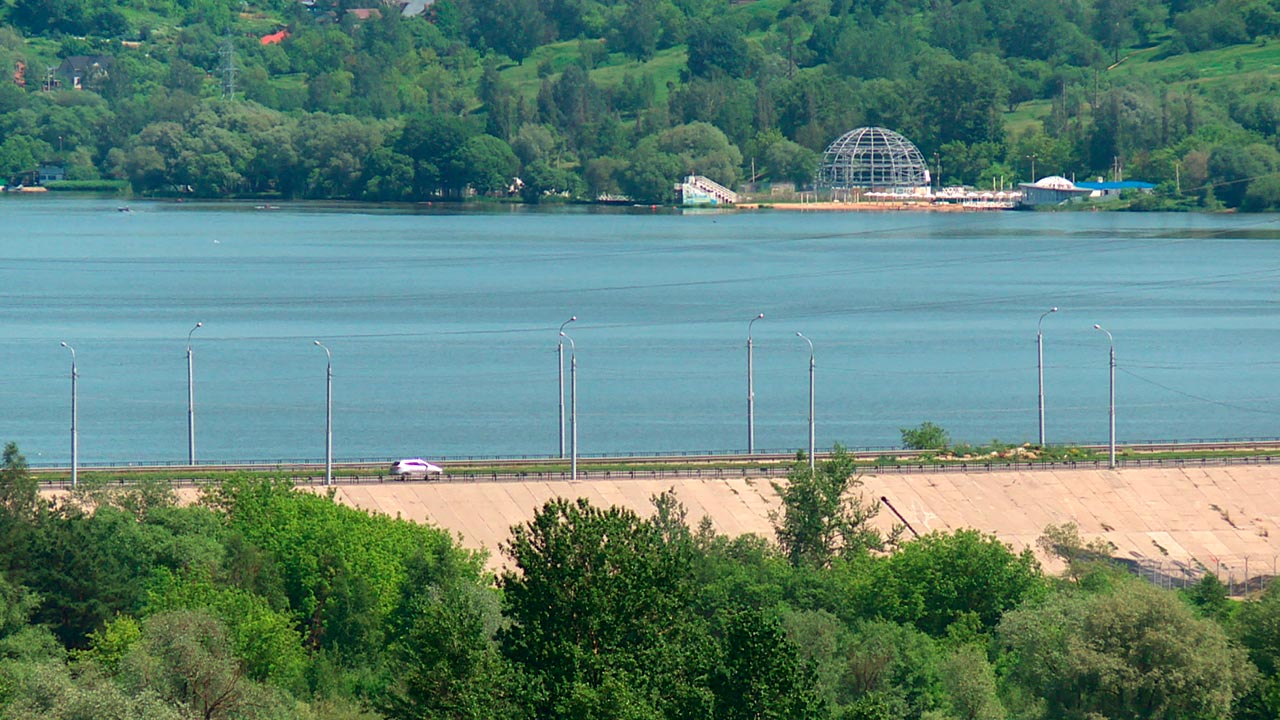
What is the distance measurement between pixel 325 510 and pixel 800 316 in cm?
5478

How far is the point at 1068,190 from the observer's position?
18300 centimetres

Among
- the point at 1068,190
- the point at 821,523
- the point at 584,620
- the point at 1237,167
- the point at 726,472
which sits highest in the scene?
the point at 1237,167

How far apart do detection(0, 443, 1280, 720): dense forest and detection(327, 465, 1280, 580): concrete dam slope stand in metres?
1.64

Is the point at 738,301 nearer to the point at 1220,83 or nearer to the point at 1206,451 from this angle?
the point at 1206,451

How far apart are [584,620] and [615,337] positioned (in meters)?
→ 64.0

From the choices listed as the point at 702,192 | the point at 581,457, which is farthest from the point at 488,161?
the point at 581,457

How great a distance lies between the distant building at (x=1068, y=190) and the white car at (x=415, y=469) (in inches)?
5364

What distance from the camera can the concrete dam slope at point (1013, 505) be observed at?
1925 inches

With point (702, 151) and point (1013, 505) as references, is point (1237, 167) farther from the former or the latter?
point (1013, 505)

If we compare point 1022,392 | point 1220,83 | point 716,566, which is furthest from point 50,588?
point 1220,83

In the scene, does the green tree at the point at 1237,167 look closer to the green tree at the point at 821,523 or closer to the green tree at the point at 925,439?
the green tree at the point at 925,439

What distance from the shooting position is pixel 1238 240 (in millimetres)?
143875

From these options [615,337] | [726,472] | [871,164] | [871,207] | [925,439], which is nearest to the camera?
[726,472]

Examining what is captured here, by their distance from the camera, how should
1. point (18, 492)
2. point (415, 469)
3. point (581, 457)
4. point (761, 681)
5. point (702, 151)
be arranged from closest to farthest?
point (761, 681), point (18, 492), point (415, 469), point (581, 457), point (702, 151)
